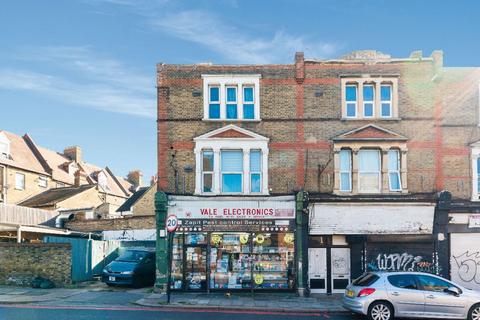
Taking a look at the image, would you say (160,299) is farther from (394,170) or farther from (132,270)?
(394,170)

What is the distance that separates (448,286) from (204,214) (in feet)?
31.9

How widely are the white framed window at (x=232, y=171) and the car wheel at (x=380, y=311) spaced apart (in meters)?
8.23

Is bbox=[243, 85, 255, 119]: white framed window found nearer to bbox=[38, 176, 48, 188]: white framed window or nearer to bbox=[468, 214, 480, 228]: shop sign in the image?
bbox=[468, 214, 480, 228]: shop sign

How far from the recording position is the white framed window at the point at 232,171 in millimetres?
20984

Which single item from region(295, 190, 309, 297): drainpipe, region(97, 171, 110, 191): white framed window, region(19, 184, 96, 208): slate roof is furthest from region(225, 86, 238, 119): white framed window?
region(97, 171, 110, 191): white framed window

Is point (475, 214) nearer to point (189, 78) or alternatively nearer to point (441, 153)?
point (441, 153)

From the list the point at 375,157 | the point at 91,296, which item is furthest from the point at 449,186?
the point at 91,296

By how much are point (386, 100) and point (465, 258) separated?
7.30 meters

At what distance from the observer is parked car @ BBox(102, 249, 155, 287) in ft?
69.6

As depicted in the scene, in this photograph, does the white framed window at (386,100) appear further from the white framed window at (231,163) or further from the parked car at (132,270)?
the parked car at (132,270)

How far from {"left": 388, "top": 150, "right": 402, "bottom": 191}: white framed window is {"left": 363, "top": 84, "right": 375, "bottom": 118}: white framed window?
72.1 inches

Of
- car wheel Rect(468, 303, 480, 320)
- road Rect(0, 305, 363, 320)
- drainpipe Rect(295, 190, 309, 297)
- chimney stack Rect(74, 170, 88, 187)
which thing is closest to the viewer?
road Rect(0, 305, 363, 320)

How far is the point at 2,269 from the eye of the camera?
2112 cm

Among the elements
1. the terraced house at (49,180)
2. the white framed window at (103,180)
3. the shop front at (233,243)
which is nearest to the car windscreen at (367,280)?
the shop front at (233,243)
